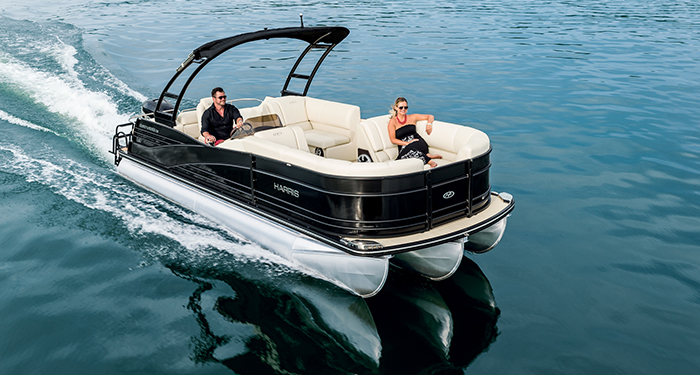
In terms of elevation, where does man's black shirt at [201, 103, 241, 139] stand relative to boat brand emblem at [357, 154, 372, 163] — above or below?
above

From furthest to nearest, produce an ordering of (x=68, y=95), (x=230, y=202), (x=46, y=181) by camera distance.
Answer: (x=68, y=95) < (x=46, y=181) < (x=230, y=202)

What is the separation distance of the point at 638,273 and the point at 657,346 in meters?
1.30

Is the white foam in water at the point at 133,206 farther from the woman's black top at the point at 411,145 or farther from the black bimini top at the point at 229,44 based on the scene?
the woman's black top at the point at 411,145

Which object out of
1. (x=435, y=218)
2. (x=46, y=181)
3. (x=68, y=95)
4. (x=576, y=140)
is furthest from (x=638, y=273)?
(x=68, y=95)

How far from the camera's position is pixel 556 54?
17.1 meters

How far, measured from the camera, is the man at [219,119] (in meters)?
7.48

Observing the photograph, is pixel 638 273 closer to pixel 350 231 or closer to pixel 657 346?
pixel 657 346

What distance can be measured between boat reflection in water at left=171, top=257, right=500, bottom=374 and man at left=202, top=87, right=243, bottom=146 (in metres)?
2.12

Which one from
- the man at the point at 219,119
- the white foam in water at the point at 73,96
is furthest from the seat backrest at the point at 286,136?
the white foam in water at the point at 73,96

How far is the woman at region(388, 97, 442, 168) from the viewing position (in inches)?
261

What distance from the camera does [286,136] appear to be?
675cm

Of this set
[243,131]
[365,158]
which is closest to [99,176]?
[243,131]

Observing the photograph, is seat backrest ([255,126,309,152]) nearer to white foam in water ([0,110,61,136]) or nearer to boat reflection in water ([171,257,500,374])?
boat reflection in water ([171,257,500,374])

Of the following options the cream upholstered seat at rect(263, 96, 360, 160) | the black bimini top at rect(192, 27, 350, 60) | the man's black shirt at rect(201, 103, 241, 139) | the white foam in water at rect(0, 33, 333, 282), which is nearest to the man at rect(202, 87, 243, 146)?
the man's black shirt at rect(201, 103, 241, 139)
